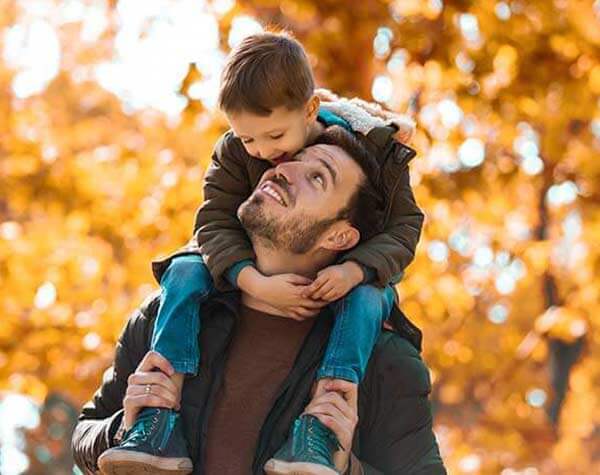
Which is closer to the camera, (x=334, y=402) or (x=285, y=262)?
(x=334, y=402)

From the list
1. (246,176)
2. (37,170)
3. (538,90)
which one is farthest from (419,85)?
(246,176)

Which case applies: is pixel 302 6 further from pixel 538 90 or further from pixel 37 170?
pixel 37 170

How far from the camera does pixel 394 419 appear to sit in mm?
3459

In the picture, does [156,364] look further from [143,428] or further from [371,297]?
[371,297]

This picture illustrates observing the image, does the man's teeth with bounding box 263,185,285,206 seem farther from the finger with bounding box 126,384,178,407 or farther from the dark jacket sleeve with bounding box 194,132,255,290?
the finger with bounding box 126,384,178,407

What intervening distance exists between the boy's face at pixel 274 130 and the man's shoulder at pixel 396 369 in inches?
19.3

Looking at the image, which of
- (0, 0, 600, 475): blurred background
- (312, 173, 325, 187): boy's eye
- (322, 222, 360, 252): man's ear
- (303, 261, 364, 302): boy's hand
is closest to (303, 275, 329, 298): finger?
(303, 261, 364, 302): boy's hand

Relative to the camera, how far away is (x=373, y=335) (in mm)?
3383

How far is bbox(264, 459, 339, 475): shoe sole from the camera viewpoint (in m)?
3.17

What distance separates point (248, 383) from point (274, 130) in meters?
0.57

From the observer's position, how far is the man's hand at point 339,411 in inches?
129

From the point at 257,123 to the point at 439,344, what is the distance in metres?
6.61

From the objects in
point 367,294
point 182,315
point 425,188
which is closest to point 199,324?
point 182,315

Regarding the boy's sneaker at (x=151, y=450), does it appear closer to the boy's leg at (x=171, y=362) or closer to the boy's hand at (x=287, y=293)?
the boy's leg at (x=171, y=362)
